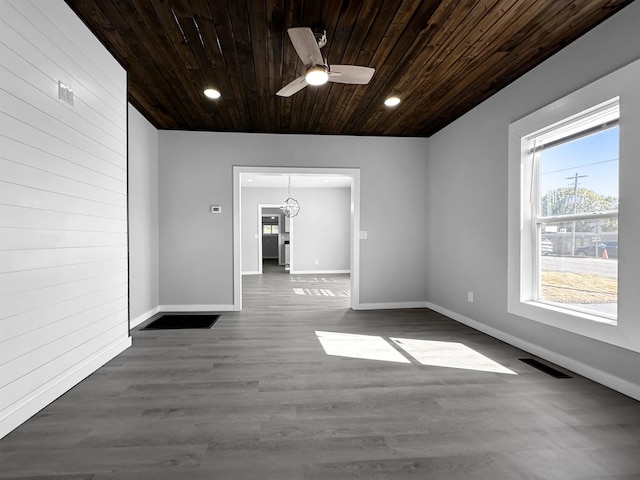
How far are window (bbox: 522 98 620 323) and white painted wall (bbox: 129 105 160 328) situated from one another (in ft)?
14.1

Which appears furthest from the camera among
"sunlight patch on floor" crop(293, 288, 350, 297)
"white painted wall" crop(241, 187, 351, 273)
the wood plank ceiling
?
"white painted wall" crop(241, 187, 351, 273)

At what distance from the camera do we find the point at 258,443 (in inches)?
68.9

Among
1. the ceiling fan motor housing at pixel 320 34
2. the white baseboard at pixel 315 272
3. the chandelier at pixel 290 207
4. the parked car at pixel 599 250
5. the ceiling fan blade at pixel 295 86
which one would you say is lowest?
the white baseboard at pixel 315 272

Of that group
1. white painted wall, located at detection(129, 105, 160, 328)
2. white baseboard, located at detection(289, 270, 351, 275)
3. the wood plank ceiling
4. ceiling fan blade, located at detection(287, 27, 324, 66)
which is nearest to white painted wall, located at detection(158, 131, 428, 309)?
white painted wall, located at detection(129, 105, 160, 328)

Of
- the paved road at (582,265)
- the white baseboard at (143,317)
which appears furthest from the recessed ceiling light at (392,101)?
the white baseboard at (143,317)

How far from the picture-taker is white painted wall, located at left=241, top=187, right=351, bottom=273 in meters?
9.97

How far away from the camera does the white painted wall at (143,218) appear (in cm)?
399

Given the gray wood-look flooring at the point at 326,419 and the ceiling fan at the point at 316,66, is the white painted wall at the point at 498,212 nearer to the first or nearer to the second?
the gray wood-look flooring at the point at 326,419

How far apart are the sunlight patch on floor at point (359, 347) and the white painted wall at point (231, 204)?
1.55 metres

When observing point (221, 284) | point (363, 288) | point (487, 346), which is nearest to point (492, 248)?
point (487, 346)

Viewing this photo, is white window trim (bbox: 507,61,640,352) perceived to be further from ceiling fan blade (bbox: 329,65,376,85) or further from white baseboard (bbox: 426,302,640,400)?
ceiling fan blade (bbox: 329,65,376,85)

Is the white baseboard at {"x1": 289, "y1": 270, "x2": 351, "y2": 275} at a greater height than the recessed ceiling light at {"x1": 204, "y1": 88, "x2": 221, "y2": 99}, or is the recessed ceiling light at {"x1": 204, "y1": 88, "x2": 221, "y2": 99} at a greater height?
the recessed ceiling light at {"x1": 204, "y1": 88, "x2": 221, "y2": 99}

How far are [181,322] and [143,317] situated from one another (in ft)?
1.65

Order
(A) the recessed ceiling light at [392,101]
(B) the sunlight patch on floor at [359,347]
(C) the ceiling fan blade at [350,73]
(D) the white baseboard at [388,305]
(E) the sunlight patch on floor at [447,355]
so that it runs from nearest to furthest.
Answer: (C) the ceiling fan blade at [350,73]
(E) the sunlight patch on floor at [447,355]
(B) the sunlight patch on floor at [359,347]
(A) the recessed ceiling light at [392,101]
(D) the white baseboard at [388,305]
